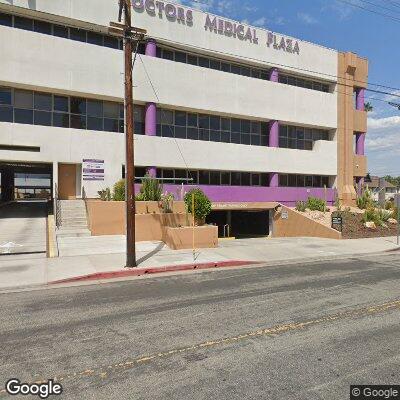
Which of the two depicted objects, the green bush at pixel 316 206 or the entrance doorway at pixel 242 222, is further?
the entrance doorway at pixel 242 222

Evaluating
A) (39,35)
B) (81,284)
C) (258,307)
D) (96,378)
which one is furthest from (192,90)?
(96,378)

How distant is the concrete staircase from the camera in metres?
17.5

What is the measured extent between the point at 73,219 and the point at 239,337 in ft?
49.6

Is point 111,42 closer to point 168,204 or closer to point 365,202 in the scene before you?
point 168,204

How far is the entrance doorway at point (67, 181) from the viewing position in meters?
22.9

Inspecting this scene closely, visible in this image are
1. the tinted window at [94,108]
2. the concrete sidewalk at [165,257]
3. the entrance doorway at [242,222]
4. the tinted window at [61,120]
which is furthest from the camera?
the entrance doorway at [242,222]

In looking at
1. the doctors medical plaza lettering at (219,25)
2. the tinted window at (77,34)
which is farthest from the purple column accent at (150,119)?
the doctors medical plaza lettering at (219,25)

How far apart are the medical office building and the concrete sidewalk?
25.9 ft

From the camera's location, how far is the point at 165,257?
46.3 feet

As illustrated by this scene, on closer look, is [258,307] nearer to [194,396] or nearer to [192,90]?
[194,396]

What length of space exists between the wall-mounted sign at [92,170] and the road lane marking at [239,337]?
53.1 ft

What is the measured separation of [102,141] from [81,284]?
46.3 feet

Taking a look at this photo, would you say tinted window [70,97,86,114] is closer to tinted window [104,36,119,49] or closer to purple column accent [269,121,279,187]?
tinted window [104,36,119,49]
